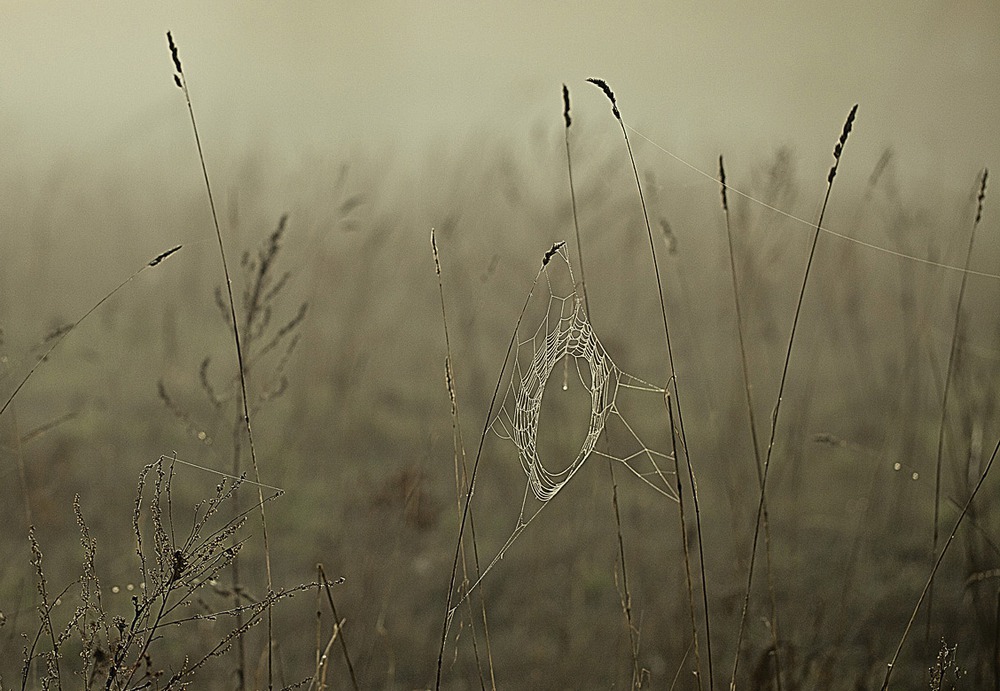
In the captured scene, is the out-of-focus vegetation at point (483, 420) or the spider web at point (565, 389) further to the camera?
the out-of-focus vegetation at point (483, 420)

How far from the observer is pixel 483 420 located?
2254 mm

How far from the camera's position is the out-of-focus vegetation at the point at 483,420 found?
153cm

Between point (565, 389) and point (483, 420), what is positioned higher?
point (565, 389)

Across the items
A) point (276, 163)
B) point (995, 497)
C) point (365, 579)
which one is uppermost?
point (276, 163)

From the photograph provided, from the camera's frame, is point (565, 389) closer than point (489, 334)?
Yes

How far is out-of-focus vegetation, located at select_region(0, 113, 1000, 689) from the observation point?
153 cm

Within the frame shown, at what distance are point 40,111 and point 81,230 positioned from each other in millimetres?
942

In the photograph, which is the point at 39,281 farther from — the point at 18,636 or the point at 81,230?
the point at 18,636

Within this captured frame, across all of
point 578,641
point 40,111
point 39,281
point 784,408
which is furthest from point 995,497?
point 40,111

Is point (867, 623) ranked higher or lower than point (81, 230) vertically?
lower

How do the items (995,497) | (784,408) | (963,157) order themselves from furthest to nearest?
1. (963,157)
2. (784,408)
3. (995,497)

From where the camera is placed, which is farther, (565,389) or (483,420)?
(483,420)

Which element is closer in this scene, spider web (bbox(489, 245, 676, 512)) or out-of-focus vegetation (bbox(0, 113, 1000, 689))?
spider web (bbox(489, 245, 676, 512))

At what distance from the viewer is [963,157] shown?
4.16 m
